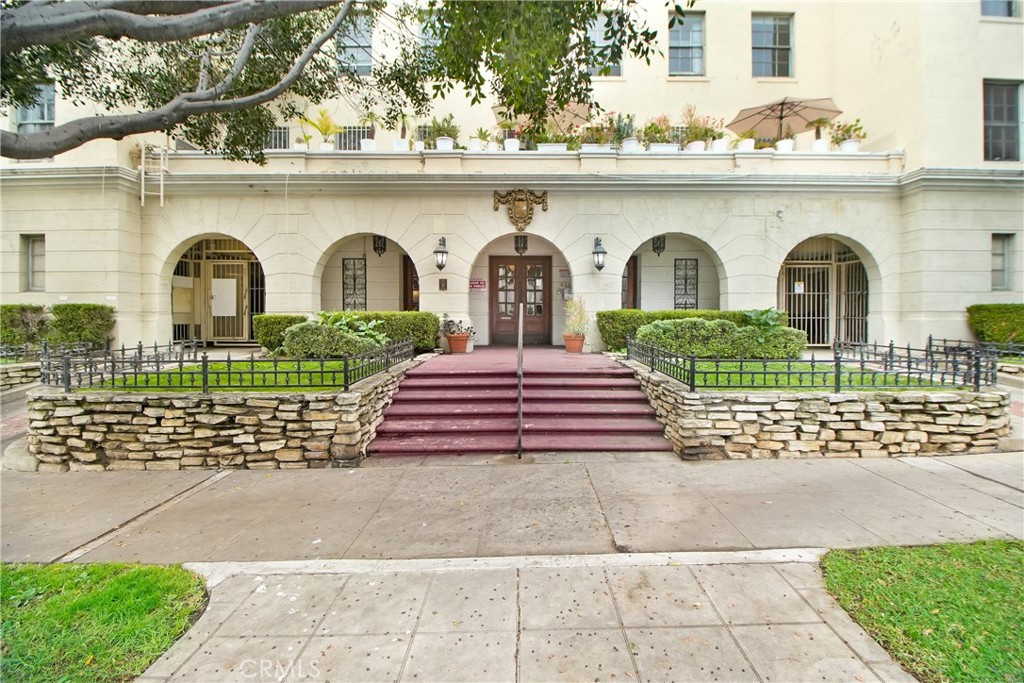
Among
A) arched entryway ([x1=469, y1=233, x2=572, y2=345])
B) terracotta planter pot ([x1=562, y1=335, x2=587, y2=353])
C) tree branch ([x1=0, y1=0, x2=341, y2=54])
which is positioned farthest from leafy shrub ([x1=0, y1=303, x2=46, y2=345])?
terracotta planter pot ([x1=562, y1=335, x2=587, y2=353])

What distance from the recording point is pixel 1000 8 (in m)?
12.3

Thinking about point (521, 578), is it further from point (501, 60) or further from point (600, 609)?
point (501, 60)

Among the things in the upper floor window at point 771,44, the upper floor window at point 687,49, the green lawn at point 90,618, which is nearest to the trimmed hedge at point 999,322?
the upper floor window at point 771,44

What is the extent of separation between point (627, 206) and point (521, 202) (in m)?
2.93

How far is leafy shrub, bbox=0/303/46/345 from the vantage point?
36.3 feet

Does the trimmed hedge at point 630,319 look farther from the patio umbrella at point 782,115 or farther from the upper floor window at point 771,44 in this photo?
the upper floor window at point 771,44

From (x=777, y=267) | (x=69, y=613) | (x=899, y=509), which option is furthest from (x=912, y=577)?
(x=777, y=267)

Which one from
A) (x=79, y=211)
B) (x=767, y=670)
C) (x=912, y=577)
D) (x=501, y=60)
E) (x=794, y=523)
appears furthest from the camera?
(x=79, y=211)

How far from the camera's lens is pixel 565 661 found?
245cm

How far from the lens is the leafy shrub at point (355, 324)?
32.4 ft

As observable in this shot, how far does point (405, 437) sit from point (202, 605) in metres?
3.66

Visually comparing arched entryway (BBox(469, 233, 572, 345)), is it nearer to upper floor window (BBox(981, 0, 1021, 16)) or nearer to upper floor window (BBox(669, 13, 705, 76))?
upper floor window (BBox(669, 13, 705, 76))

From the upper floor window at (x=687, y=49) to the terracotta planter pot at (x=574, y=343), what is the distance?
10265mm

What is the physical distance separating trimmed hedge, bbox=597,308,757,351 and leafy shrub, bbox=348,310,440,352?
441 cm
